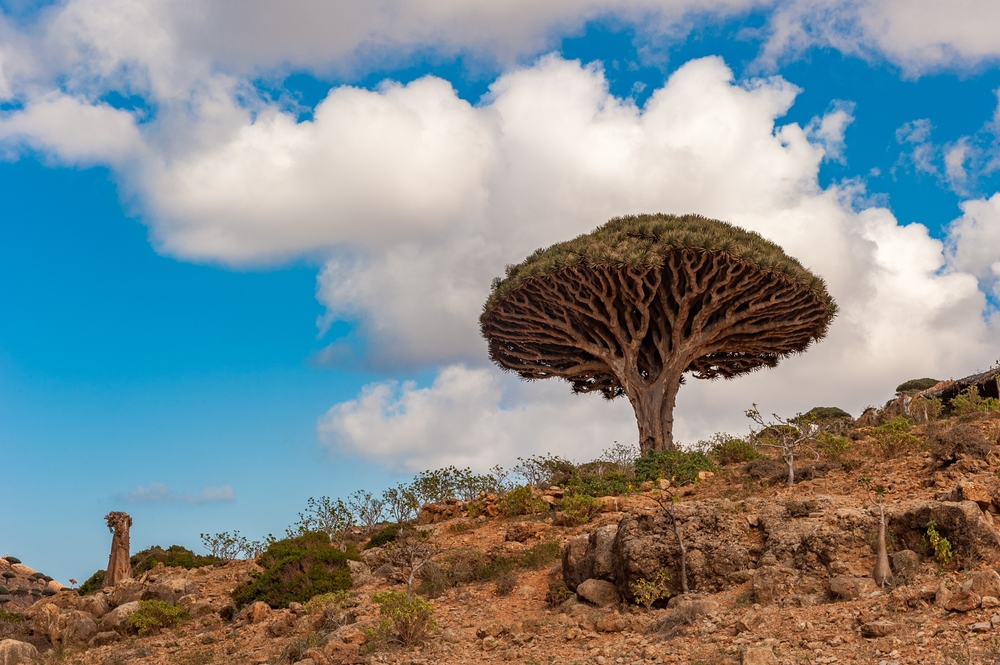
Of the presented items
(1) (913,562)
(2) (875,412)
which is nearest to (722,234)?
(2) (875,412)

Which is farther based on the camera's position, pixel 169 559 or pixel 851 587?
pixel 169 559

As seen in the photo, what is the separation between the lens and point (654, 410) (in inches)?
890

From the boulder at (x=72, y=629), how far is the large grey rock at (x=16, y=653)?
52 cm

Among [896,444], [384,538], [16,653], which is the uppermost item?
[896,444]

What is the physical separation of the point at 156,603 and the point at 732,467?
11970 millimetres

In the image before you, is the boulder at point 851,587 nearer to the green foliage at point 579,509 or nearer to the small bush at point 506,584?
the small bush at point 506,584

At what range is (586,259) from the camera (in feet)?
68.3

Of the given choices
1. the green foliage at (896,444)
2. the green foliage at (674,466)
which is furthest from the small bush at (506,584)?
the green foliage at (896,444)

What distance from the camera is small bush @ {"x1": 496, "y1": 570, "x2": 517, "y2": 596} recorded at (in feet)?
36.7

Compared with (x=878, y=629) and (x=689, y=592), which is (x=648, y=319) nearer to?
(x=689, y=592)

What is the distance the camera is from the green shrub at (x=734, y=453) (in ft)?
61.4

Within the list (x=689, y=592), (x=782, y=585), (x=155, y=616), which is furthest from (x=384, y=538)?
(x=782, y=585)

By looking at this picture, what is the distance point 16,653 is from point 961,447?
52.3 ft

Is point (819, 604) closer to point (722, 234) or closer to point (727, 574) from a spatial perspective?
point (727, 574)
